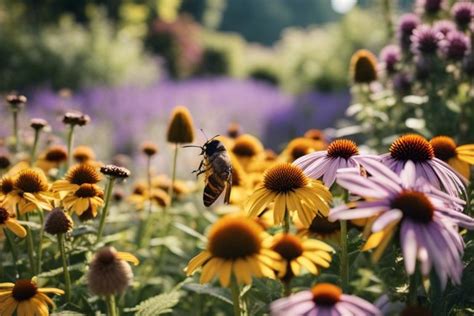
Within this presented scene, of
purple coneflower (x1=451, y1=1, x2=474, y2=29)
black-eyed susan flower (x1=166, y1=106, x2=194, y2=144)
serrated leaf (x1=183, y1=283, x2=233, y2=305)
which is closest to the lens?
serrated leaf (x1=183, y1=283, x2=233, y2=305)

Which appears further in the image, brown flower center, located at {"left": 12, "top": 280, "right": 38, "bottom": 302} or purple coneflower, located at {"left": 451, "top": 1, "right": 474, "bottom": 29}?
purple coneflower, located at {"left": 451, "top": 1, "right": 474, "bottom": 29}

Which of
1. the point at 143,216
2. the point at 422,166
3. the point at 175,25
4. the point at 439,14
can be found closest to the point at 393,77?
the point at 439,14

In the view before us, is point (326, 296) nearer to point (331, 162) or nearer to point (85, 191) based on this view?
point (331, 162)

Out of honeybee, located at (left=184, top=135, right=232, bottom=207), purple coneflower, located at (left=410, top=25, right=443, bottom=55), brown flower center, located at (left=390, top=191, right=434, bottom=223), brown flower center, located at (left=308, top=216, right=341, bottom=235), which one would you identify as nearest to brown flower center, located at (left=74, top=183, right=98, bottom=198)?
honeybee, located at (left=184, top=135, right=232, bottom=207)

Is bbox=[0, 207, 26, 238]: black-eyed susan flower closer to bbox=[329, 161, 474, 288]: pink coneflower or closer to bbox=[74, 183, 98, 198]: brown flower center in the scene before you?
bbox=[74, 183, 98, 198]: brown flower center

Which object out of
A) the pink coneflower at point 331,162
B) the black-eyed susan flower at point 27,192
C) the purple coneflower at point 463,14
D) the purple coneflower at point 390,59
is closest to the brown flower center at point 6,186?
the black-eyed susan flower at point 27,192

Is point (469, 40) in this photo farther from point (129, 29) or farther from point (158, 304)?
point (129, 29)
